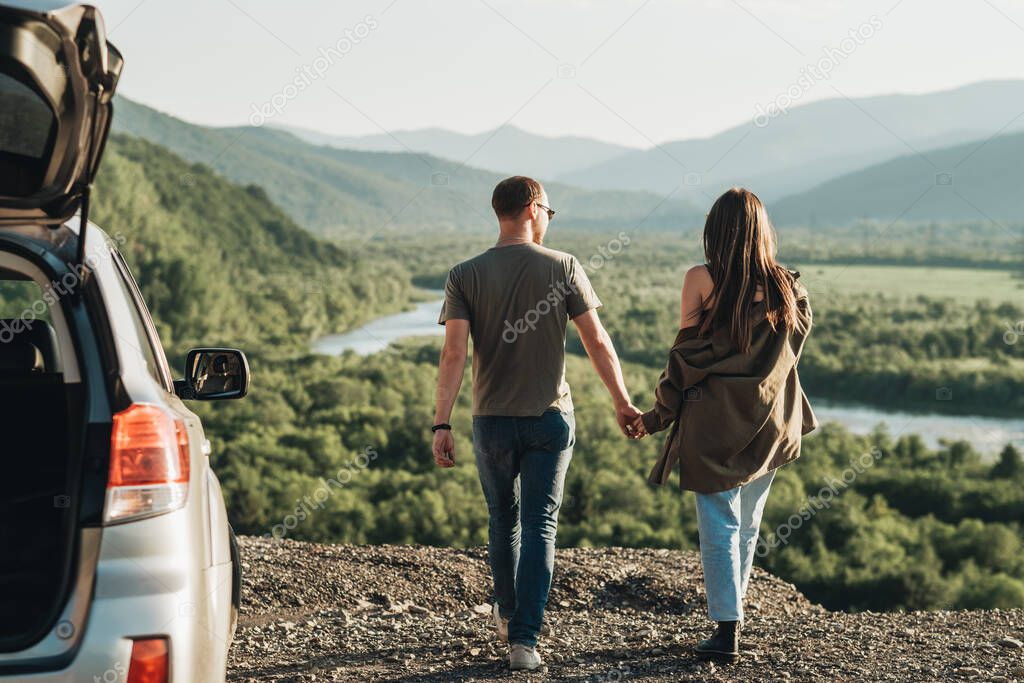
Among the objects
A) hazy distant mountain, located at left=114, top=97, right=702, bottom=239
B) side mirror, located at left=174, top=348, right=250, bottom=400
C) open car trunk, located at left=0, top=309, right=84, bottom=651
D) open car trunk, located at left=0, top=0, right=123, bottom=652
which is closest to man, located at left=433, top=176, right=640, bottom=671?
side mirror, located at left=174, top=348, right=250, bottom=400

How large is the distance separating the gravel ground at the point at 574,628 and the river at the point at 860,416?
45756mm

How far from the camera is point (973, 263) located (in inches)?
5138

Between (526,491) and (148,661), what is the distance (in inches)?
75.2

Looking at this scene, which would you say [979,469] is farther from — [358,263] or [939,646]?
[358,263]

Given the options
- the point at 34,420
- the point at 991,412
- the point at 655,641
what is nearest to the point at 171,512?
the point at 34,420

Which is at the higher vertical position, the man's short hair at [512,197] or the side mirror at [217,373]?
the man's short hair at [512,197]

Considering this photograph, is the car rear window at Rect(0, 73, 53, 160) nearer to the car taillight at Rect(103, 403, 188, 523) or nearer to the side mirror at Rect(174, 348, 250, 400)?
the car taillight at Rect(103, 403, 188, 523)

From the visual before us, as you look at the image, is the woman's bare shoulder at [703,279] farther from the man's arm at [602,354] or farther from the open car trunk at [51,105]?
the open car trunk at [51,105]

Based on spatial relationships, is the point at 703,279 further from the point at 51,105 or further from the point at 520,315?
the point at 51,105

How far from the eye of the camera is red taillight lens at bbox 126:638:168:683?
2.40 m

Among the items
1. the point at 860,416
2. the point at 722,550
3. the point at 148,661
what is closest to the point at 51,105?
the point at 148,661

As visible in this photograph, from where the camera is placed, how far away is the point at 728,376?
4242 mm

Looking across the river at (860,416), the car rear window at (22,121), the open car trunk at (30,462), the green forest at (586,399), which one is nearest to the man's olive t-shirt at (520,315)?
the open car trunk at (30,462)

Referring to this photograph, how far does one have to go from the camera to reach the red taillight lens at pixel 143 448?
8.25ft
